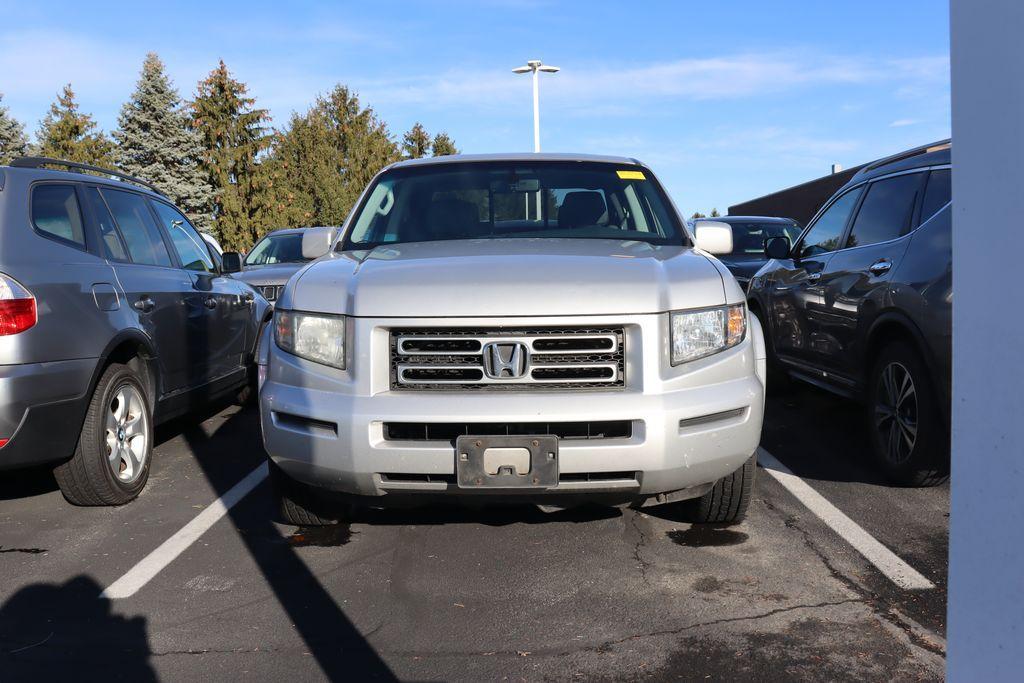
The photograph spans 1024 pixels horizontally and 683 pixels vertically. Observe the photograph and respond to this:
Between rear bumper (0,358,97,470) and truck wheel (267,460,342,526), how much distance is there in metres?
1.05

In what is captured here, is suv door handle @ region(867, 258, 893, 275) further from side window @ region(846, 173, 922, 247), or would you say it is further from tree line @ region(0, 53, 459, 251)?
tree line @ region(0, 53, 459, 251)

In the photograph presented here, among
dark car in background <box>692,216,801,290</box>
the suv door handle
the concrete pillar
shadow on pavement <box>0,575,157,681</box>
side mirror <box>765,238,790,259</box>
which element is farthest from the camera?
dark car in background <box>692,216,801,290</box>

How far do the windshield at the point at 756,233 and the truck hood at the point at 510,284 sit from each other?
30.2 ft

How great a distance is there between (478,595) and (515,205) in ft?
7.53

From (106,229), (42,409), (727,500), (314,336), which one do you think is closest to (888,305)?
(727,500)

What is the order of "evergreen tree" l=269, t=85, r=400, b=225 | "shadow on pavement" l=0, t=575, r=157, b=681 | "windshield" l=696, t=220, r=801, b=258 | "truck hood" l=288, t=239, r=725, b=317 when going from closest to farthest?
"shadow on pavement" l=0, t=575, r=157, b=681
"truck hood" l=288, t=239, r=725, b=317
"windshield" l=696, t=220, r=801, b=258
"evergreen tree" l=269, t=85, r=400, b=225

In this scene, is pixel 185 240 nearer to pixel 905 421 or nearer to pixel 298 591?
pixel 298 591

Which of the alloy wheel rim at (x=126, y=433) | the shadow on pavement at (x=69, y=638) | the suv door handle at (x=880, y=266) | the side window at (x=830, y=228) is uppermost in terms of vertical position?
the side window at (x=830, y=228)

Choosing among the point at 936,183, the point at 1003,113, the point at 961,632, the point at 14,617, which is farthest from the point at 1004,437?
the point at 936,183

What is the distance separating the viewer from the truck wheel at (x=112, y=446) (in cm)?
454

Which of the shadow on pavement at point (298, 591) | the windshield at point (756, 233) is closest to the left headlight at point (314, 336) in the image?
the shadow on pavement at point (298, 591)

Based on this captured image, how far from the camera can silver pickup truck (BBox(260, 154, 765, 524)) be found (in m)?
3.39

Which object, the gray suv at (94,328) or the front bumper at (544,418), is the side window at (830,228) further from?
the gray suv at (94,328)

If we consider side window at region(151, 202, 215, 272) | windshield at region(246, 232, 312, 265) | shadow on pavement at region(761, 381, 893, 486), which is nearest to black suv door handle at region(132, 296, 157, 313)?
side window at region(151, 202, 215, 272)
